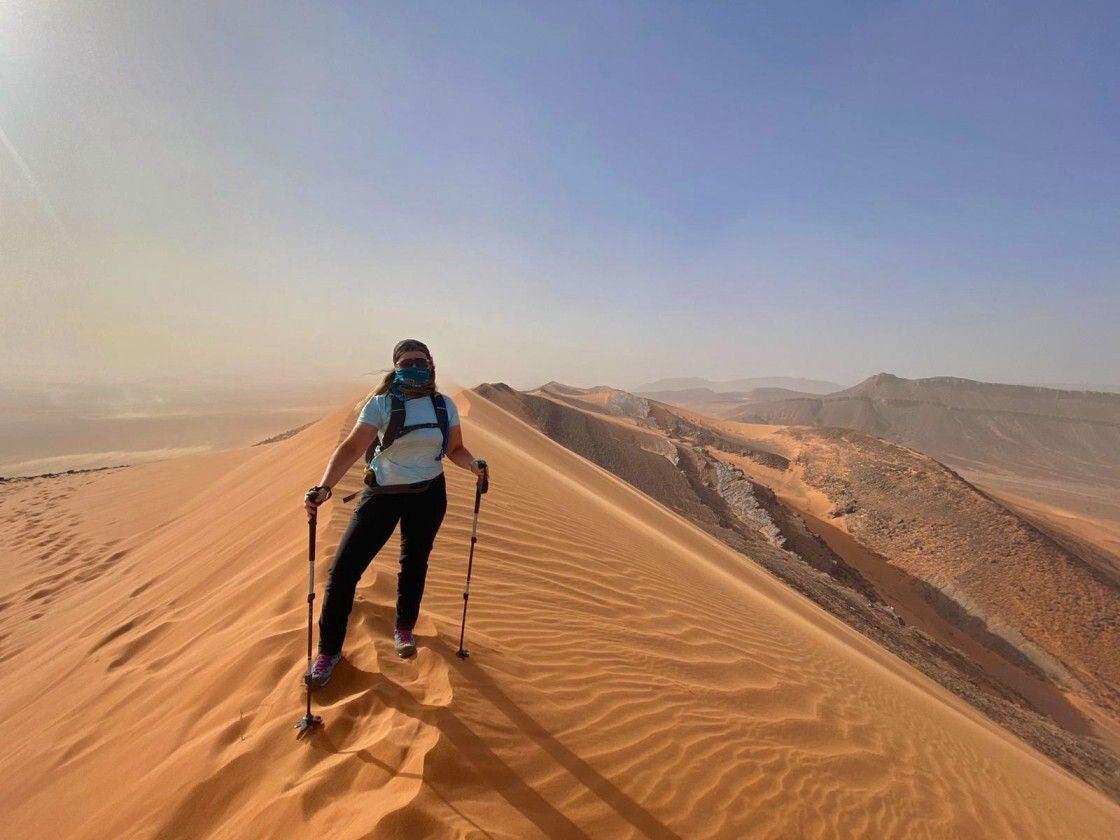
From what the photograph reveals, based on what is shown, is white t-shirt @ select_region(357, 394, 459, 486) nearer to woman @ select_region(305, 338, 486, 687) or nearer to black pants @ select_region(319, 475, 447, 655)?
woman @ select_region(305, 338, 486, 687)

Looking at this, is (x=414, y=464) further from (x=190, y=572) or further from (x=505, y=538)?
(x=190, y=572)

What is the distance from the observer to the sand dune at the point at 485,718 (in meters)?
2.07

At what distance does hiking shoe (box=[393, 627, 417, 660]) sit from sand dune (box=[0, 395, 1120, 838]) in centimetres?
8

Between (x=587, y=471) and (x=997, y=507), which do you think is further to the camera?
(x=997, y=507)

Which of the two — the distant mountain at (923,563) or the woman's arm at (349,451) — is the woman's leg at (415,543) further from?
the distant mountain at (923,563)

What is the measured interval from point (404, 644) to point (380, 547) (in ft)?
2.08

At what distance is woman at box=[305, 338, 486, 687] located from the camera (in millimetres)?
2537

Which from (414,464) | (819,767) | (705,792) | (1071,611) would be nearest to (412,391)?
(414,464)

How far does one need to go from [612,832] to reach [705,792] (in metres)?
0.68

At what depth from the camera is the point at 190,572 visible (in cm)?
542

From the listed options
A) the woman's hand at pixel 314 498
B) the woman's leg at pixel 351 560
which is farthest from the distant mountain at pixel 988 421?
the woman's hand at pixel 314 498

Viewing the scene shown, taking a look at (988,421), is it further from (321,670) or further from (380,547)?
(321,670)

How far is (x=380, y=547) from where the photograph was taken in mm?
2643

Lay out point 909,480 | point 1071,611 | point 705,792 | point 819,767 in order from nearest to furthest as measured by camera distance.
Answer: point 705,792
point 819,767
point 1071,611
point 909,480
